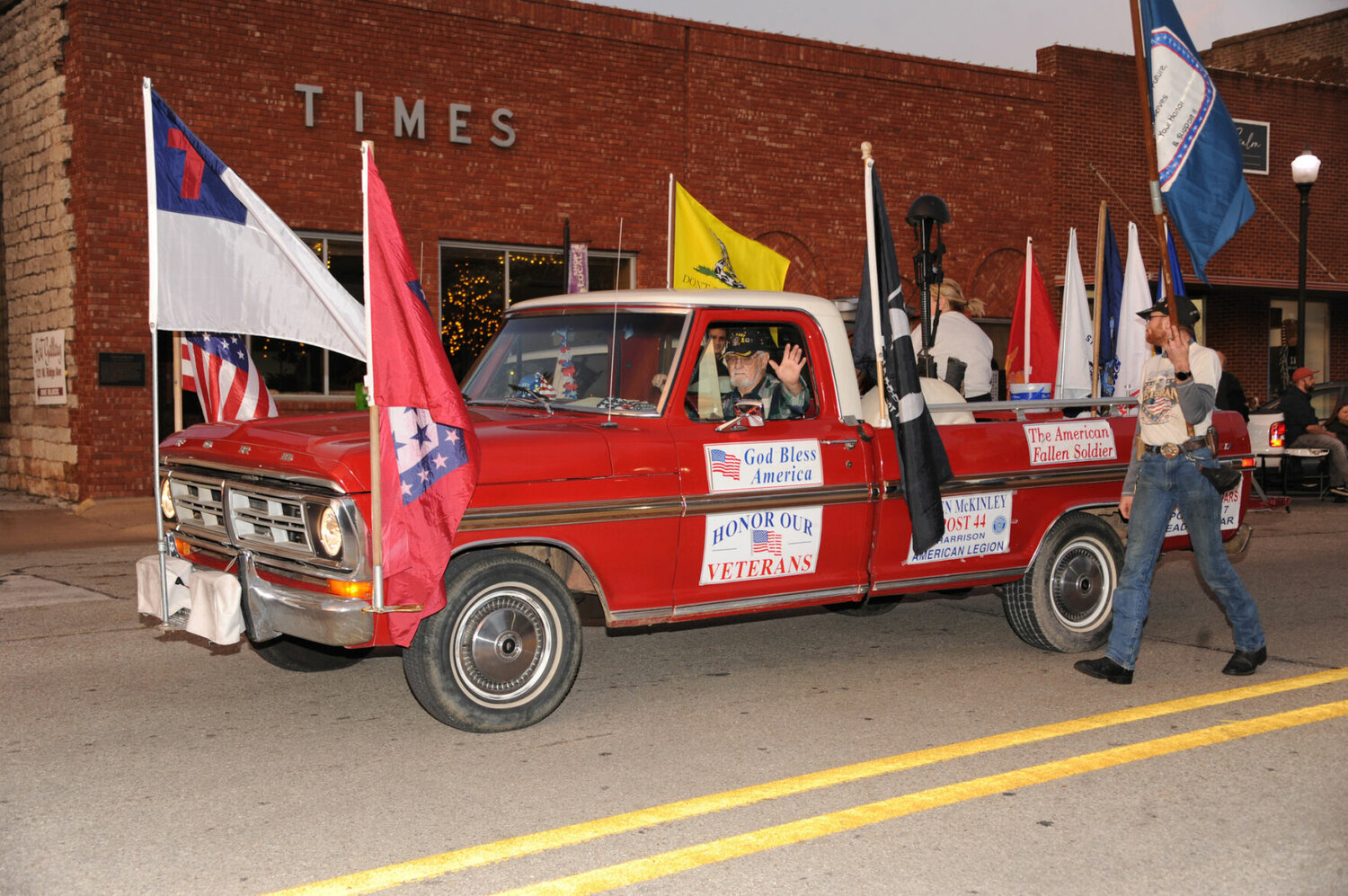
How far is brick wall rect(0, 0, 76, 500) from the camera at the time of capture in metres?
15.4

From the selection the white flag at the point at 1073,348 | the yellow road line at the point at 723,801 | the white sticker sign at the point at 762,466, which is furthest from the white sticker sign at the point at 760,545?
the white flag at the point at 1073,348

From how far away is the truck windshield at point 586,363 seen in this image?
20.7 ft

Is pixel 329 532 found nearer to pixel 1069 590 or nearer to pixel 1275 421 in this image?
pixel 1069 590

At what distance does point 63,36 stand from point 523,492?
12490 millimetres

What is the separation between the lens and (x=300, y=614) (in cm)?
535

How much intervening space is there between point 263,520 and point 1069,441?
4503 mm

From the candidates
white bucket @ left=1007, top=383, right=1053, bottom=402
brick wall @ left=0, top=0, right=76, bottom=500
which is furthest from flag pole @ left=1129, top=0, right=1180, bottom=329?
brick wall @ left=0, top=0, right=76, bottom=500

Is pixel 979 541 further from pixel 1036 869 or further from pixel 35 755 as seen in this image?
pixel 35 755

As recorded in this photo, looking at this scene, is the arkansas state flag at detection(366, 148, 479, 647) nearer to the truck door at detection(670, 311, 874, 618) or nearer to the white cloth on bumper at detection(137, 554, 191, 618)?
the white cloth on bumper at detection(137, 554, 191, 618)

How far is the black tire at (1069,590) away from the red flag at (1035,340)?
4.38 metres

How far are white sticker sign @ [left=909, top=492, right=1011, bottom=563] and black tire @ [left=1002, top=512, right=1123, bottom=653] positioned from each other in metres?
0.33

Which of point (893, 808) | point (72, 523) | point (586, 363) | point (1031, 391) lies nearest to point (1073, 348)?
point (1031, 391)

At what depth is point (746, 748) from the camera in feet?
18.2

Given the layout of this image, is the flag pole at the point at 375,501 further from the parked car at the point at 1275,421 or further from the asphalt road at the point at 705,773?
the parked car at the point at 1275,421
